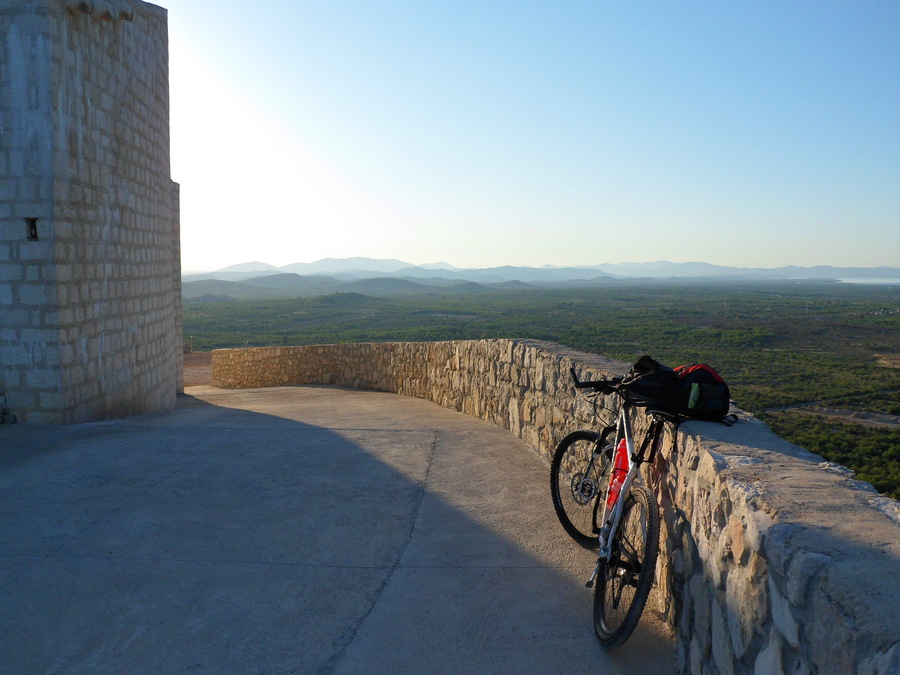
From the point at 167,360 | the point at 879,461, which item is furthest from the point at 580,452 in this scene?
the point at 879,461

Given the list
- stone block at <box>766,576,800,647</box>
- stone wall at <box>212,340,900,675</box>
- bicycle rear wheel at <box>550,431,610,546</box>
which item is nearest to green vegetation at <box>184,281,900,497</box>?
bicycle rear wheel at <box>550,431,610,546</box>

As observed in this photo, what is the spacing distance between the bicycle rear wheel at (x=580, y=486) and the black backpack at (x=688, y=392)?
840 mm

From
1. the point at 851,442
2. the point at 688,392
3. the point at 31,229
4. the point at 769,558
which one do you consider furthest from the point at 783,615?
the point at 851,442

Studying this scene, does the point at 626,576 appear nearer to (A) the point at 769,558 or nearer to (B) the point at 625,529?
(B) the point at 625,529

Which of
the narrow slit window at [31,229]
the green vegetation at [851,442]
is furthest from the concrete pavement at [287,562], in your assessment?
the green vegetation at [851,442]

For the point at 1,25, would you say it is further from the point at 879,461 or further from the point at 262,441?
the point at 879,461

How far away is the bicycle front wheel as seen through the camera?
2.92 meters

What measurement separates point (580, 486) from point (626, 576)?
1.24 m

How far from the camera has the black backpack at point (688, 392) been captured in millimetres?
3262

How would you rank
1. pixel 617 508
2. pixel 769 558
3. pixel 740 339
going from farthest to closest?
pixel 740 339
pixel 617 508
pixel 769 558

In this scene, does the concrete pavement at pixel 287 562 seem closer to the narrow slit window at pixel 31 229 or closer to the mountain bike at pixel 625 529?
the mountain bike at pixel 625 529

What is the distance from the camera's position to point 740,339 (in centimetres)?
4978

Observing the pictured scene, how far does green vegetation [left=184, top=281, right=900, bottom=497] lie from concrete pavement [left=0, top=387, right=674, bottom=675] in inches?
449

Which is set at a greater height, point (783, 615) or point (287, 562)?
point (783, 615)
